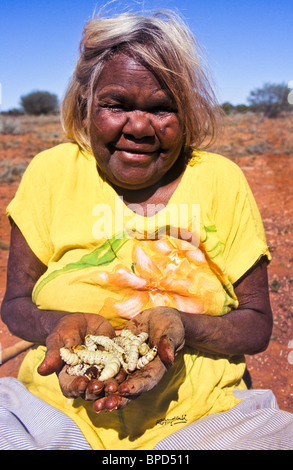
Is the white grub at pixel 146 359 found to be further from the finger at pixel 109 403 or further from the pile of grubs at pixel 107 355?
the finger at pixel 109 403

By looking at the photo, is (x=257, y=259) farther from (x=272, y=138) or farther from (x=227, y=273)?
(x=272, y=138)

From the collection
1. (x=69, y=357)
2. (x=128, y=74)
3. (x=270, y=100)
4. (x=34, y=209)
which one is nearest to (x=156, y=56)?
(x=128, y=74)

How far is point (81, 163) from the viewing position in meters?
2.30

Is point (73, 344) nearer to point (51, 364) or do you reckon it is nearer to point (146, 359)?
point (51, 364)

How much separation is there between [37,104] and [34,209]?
4121 cm

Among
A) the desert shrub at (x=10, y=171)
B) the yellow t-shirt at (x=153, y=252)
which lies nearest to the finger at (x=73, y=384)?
the yellow t-shirt at (x=153, y=252)

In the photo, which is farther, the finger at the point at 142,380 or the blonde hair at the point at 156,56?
the blonde hair at the point at 156,56

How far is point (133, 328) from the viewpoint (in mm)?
1998

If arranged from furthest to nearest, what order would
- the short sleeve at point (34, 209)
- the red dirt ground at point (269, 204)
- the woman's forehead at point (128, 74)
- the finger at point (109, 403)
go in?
the red dirt ground at point (269, 204) → the short sleeve at point (34, 209) → the woman's forehead at point (128, 74) → the finger at point (109, 403)

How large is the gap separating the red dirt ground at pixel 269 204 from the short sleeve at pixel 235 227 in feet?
2.40

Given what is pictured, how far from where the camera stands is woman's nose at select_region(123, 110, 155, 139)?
1942mm

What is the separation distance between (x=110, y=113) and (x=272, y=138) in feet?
55.9

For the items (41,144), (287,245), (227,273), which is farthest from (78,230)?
(41,144)

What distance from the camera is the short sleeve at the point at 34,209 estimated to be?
224 centimetres
